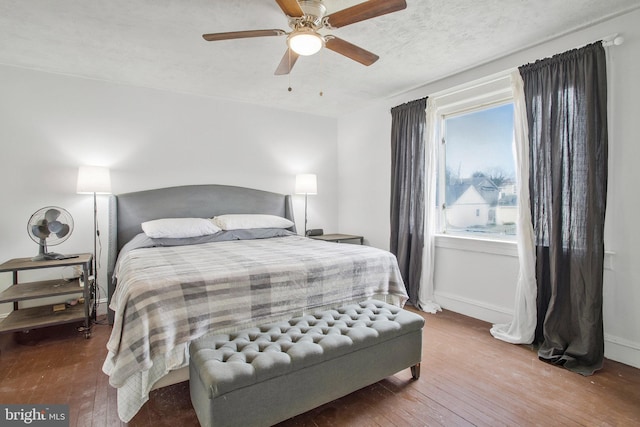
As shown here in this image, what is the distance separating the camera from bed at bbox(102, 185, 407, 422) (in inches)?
64.6

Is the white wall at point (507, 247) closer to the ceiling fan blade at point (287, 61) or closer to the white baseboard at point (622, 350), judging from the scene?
the white baseboard at point (622, 350)

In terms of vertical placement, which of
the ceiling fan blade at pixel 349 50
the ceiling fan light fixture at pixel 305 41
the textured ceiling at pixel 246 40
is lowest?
the ceiling fan light fixture at pixel 305 41

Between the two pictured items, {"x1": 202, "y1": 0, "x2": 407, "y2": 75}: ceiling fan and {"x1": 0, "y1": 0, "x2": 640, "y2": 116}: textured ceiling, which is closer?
{"x1": 202, "y1": 0, "x2": 407, "y2": 75}: ceiling fan

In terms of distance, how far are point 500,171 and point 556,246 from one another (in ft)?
3.07

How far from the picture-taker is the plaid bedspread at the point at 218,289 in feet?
5.36

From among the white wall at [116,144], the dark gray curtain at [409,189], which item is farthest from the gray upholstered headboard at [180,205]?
the dark gray curtain at [409,189]

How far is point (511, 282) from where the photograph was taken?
2.93 m

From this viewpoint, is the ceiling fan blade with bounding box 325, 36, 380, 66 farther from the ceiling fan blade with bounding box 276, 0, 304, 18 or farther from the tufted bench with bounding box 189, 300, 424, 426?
the tufted bench with bounding box 189, 300, 424, 426

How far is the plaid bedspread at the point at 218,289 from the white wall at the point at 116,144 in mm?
1250

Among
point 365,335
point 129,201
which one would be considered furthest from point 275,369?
point 129,201

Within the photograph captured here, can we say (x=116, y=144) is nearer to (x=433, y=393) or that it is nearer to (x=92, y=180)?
(x=92, y=180)

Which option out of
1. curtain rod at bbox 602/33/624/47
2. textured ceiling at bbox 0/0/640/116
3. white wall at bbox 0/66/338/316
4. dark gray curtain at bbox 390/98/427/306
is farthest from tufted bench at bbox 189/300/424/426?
white wall at bbox 0/66/338/316

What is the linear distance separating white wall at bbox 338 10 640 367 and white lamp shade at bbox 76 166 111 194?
3091 mm

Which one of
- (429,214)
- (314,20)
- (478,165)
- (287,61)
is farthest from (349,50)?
(429,214)
